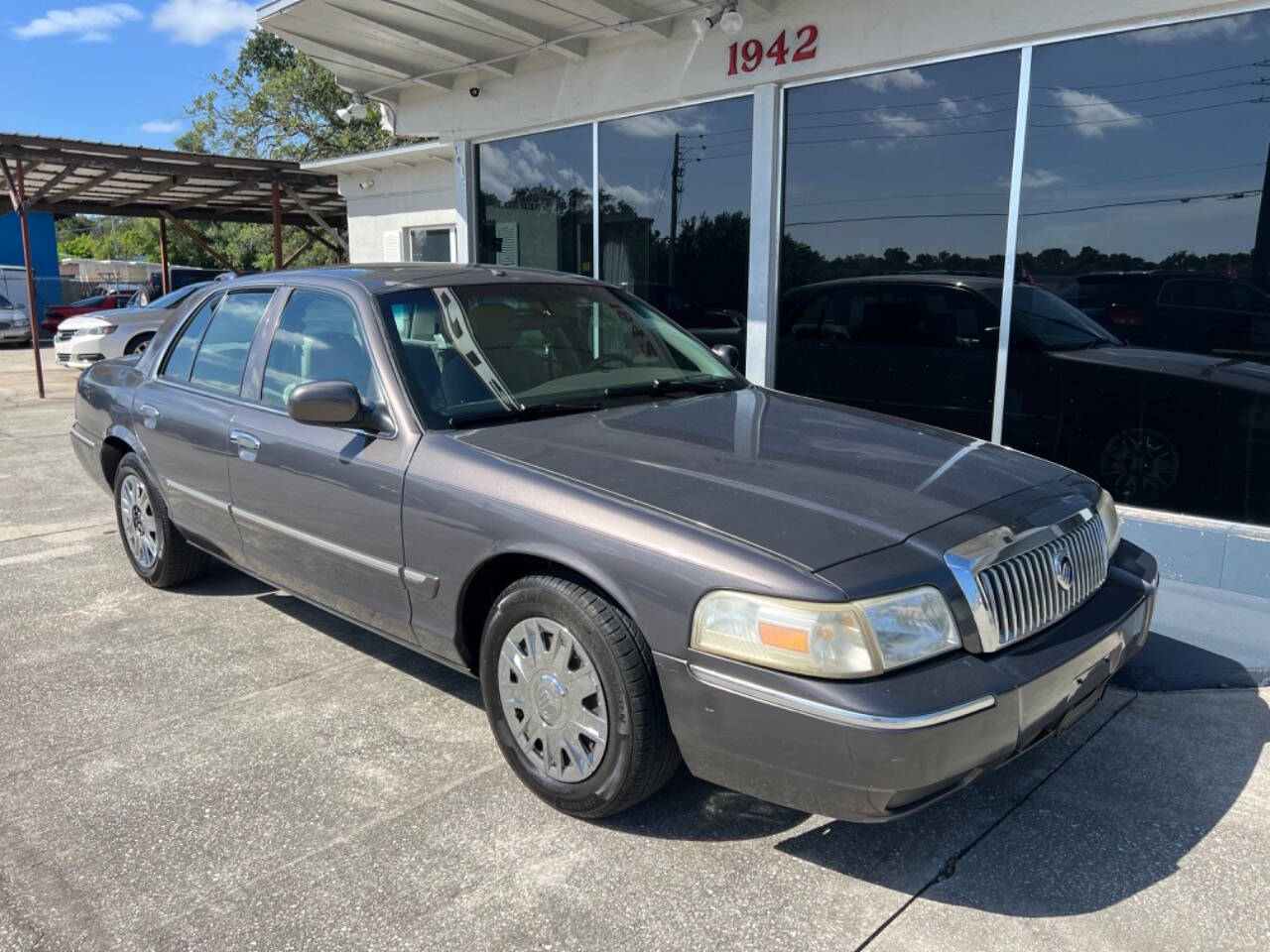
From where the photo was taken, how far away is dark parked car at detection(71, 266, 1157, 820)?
2320 millimetres

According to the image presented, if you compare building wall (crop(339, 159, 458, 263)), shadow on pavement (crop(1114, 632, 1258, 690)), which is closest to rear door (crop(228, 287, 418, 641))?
shadow on pavement (crop(1114, 632, 1258, 690))

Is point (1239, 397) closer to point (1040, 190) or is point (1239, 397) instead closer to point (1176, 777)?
point (1040, 190)

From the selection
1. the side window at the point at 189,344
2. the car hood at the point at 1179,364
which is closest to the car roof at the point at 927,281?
the car hood at the point at 1179,364

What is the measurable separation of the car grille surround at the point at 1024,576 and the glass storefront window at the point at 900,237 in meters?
3.32

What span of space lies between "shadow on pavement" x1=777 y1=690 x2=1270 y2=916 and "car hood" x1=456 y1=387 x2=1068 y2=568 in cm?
97

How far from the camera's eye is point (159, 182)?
50.0ft

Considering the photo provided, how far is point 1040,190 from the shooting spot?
561cm

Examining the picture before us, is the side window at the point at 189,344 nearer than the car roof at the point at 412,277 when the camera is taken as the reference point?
No

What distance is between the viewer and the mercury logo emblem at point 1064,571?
2.74 metres

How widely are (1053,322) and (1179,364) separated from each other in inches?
28.7

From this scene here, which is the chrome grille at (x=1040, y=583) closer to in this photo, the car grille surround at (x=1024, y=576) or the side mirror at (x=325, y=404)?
the car grille surround at (x=1024, y=576)

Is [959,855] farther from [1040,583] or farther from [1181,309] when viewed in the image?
[1181,309]

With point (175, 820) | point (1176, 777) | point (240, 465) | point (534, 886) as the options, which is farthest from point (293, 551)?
point (1176, 777)

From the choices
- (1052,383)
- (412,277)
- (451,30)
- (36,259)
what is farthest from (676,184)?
(36,259)
